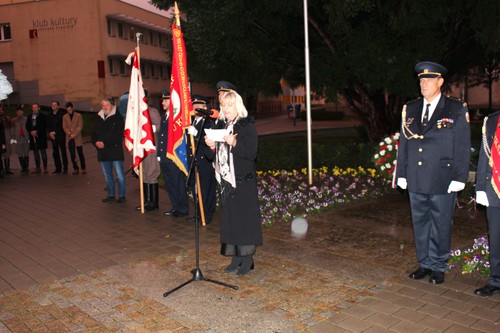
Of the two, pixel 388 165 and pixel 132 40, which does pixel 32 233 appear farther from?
pixel 132 40

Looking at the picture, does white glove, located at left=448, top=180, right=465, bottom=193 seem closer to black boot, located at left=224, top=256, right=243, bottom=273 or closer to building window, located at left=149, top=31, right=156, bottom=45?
black boot, located at left=224, top=256, right=243, bottom=273

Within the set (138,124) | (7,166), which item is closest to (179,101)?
(138,124)

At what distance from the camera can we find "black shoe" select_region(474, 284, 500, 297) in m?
5.07

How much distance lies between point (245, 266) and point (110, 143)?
5.61m

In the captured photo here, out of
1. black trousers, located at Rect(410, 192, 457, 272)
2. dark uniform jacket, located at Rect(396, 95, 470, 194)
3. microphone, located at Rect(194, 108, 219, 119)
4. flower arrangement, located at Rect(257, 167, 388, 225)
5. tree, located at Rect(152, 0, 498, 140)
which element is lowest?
flower arrangement, located at Rect(257, 167, 388, 225)

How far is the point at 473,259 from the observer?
19.2 feet

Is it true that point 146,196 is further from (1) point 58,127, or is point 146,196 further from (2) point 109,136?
(1) point 58,127

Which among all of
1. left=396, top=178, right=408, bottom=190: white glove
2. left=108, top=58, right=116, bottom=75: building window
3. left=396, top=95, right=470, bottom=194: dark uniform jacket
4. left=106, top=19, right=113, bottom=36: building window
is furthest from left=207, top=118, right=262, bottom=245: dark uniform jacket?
left=106, top=19, right=113, bottom=36: building window

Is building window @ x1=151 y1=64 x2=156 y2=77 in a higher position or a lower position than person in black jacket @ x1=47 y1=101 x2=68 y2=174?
higher

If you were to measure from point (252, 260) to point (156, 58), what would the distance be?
50.9 metres

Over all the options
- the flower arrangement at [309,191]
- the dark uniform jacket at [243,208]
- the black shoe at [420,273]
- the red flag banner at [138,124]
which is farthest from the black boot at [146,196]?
the black shoe at [420,273]

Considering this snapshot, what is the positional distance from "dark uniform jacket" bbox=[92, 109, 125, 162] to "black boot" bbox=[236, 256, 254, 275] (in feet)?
17.7

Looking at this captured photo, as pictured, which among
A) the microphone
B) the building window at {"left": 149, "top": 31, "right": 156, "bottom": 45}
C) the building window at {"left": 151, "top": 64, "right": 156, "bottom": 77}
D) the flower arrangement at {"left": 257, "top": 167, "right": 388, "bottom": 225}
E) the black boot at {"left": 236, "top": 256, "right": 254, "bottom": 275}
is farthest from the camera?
the building window at {"left": 151, "top": 64, "right": 156, "bottom": 77}

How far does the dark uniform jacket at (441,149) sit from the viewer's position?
17.3ft
